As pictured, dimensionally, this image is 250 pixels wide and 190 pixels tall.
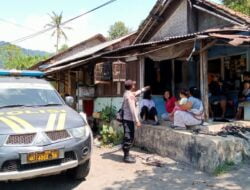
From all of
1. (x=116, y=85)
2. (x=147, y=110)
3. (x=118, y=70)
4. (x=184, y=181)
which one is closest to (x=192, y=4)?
(x=118, y=70)

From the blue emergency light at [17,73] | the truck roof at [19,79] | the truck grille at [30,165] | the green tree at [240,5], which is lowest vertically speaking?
the truck grille at [30,165]

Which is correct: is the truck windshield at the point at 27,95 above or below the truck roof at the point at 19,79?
below

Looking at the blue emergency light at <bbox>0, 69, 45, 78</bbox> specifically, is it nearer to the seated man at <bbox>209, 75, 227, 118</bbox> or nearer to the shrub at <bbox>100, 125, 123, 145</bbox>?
the shrub at <bbox>100, 125, 123, 145</bbox>

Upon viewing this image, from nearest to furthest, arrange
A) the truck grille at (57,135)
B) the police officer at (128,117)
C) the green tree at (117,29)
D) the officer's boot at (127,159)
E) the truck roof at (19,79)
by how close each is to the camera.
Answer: the truck grille at (57,135) < the truck roof at (19,79) < the police officer at (128,117) < the officer's boot at (127,159) < the green tree at (117,29)

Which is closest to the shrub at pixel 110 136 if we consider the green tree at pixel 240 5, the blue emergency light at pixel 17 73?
the blue emergency light at pixel 17 73

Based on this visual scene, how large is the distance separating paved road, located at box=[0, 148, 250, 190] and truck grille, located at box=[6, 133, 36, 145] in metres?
1.28

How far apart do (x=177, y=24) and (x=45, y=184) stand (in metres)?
8.48

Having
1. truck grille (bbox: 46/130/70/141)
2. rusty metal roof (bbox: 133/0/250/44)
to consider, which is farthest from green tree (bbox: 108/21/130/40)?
truck grille (bbox: 46/130/70/141)

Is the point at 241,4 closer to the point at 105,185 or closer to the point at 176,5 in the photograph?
the point at 176,5

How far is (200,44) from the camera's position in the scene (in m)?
8.69

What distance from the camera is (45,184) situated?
243 inches

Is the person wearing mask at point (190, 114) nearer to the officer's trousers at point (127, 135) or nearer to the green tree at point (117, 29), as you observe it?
the officer's trousers at point (127, 135)

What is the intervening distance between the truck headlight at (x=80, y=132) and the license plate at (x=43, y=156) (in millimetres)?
450

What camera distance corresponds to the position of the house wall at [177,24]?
488 inches
